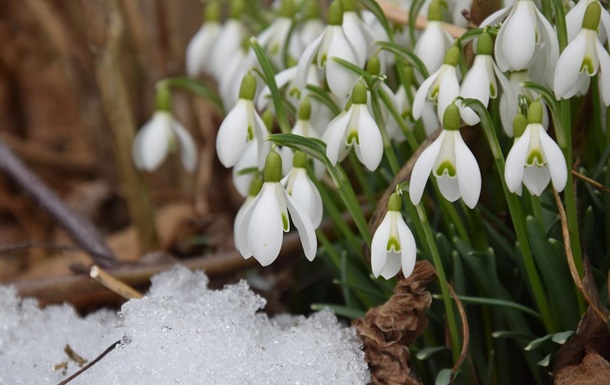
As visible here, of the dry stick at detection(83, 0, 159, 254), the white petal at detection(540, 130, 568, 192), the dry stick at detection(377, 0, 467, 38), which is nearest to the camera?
the white petal at detection(540, 130, 568, 192)

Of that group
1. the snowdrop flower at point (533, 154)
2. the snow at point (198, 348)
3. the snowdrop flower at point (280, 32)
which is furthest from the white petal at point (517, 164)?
the snowdrop flower at point (280, 32)

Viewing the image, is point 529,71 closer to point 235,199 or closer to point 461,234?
point 461,234

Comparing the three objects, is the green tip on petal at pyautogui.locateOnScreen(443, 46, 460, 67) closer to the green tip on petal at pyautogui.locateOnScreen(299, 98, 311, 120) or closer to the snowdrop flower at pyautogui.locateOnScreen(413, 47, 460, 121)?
the snowdrop flower at pyautogui.locateOnScreen(413, 47, 460, 121)

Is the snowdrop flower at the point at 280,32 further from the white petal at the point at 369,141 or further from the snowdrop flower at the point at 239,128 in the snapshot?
the white petal at the point at 369,141

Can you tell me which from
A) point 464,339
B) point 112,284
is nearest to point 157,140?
point 112,284

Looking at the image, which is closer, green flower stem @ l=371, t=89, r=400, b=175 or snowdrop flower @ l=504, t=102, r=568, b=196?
snowdrop flower @ l=504, t=102, r=568, b=196

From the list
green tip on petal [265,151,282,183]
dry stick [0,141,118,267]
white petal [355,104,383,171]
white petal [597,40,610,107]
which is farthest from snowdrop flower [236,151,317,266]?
dry stick [0,141,118,267]
